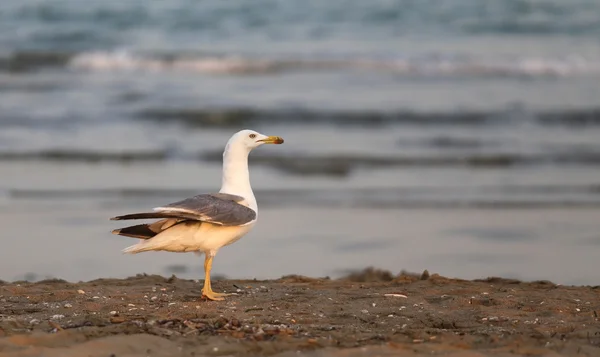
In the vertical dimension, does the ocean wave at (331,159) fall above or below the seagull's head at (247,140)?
above

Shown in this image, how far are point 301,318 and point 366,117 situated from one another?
10446 mm

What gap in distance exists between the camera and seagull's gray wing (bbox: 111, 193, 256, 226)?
5.50 m

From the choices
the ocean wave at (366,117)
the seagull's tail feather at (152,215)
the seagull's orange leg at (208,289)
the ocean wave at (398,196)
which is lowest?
the seagull's orange leg at (208,289)

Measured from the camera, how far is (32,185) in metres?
11.1

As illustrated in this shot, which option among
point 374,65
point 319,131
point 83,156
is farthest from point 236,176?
point 374,65

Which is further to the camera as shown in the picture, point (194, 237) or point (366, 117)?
point (366, 117)

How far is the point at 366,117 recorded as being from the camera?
51.4 ft

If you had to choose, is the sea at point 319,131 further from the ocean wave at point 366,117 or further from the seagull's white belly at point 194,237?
the seagull's white belly at point 194,237

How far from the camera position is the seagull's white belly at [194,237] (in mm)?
5730

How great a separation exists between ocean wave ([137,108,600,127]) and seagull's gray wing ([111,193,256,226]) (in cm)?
932

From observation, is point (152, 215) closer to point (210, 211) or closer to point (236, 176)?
point (210, 211)

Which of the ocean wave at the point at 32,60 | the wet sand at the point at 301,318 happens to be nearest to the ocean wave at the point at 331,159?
the wet sand at the point at 301,318

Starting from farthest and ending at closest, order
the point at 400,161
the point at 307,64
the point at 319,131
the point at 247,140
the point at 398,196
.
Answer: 1. the point at 307,64
2. the point at 319,131
3. the point at 400,161
4. the point at 398,196
5. the point at 247,140

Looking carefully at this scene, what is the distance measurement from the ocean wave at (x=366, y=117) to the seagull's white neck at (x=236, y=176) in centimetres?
898
